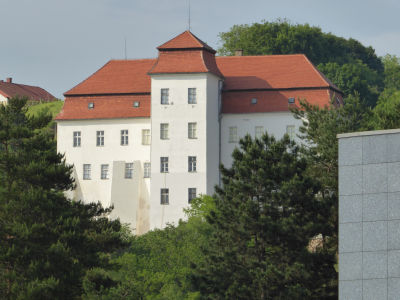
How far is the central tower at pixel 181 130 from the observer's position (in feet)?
199

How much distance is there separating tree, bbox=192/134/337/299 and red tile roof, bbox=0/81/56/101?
65584 mm

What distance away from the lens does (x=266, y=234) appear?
132ft

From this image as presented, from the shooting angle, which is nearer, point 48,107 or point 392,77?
point 48,107

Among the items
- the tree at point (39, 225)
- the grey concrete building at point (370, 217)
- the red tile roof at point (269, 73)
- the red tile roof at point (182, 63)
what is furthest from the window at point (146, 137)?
the grey concrete building at point (370, 217)

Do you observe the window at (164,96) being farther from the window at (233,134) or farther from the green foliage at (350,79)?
the green foliage at (350,79)

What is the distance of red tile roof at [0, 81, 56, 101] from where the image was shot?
349 feet

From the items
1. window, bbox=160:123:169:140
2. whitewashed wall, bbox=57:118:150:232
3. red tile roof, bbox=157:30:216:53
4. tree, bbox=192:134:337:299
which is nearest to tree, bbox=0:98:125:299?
tree, bbox=192:134:337:299

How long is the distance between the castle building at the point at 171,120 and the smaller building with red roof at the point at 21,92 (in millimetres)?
35689

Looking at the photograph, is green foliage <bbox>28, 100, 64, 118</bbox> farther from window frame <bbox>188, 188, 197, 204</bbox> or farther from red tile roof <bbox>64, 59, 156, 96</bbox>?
window frame <bbox>188, 188, 197, 204</bbox>

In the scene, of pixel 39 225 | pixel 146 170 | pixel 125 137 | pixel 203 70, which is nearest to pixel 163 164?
pixel 146 170

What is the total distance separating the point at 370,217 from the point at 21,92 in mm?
86416

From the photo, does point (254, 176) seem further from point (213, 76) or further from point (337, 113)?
point (213, 76)

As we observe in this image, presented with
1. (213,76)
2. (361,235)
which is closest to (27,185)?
(361,235)

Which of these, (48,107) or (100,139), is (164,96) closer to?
(100,139)
